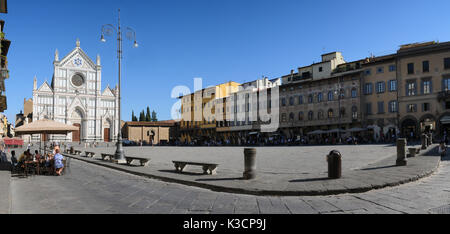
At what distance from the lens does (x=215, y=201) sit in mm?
5902

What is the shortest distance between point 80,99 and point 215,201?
67294 millimetres

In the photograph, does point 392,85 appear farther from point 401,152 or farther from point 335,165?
point 335,165

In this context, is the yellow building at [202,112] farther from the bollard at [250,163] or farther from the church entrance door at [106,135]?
the bollard at [250,163]

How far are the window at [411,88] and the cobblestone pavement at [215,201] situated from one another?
3452cm

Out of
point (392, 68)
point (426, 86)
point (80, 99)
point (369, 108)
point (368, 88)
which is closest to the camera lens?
point (426, 86)

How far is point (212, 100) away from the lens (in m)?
63.2

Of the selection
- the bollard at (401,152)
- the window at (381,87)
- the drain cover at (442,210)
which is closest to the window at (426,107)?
the window at (381,87)

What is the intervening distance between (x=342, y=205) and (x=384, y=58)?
1585 inches

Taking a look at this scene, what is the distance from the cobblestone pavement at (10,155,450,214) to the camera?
16.6ft

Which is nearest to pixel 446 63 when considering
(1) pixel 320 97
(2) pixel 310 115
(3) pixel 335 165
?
(1) pixel 320 97

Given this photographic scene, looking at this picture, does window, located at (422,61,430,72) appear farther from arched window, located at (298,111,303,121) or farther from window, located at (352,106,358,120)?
arched window, located at (298,111,303,121)

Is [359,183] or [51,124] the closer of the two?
[359,183]

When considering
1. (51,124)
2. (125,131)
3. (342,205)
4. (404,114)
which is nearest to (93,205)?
(342,205)
